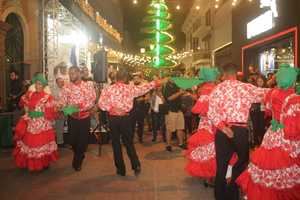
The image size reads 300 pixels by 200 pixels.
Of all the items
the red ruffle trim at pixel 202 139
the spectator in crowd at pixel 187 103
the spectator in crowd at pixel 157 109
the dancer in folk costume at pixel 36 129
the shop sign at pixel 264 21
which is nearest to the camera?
the red ruffle trim at pixel 202 139

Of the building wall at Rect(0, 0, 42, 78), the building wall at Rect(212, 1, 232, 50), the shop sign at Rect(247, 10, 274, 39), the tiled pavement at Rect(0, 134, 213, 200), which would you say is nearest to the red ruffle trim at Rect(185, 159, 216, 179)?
the tiled pavement at Rect(0, 134, 213, 200)

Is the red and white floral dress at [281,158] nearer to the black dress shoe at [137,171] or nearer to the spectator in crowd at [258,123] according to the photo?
the black dress shoe at [137,171]

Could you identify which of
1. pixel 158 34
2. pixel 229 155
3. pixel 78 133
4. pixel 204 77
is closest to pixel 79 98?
pixel 78 133

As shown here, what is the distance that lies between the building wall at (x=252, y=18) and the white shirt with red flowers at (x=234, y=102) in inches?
357

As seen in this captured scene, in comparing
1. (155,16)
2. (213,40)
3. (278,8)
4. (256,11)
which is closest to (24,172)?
(155,16)

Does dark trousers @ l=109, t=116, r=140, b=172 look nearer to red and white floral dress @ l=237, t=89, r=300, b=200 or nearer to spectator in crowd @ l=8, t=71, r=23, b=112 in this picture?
red and white floral dress @ l=237, t=89, r=300, b=200

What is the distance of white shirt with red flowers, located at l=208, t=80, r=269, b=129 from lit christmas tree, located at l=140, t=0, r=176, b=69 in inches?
166

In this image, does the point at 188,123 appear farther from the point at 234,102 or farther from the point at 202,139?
the point at 234,102

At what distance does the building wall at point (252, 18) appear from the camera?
1377 centimetres

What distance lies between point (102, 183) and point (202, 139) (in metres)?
1.94

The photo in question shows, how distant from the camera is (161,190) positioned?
271 inches

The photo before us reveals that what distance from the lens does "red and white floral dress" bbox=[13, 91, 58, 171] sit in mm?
8281

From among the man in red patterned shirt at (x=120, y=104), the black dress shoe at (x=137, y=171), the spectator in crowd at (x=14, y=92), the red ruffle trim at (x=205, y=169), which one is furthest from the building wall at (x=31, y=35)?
the red ruffle trim at (x=205, y=169)

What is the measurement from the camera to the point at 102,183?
7422 mm
